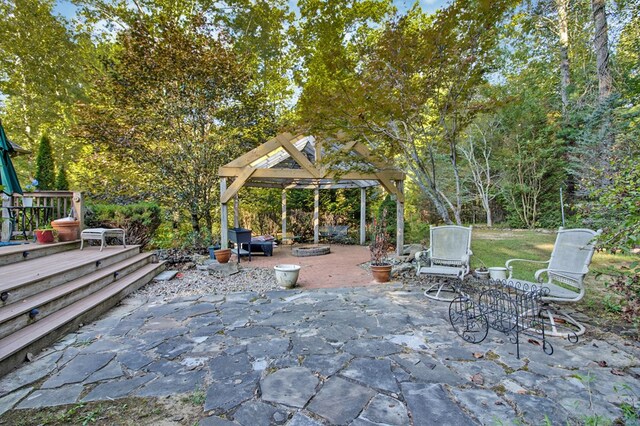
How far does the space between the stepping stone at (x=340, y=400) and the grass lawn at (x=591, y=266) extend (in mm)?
2874

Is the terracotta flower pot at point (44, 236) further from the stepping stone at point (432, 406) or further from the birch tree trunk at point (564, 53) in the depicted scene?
the birch tree trunk at point (564, 53)

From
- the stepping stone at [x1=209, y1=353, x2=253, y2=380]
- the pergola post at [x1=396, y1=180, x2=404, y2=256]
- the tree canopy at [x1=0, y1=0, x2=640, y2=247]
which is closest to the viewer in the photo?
the stepping stone at [x1=209, y1=353, x2=253, y2=380]

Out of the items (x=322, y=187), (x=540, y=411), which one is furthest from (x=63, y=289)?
(x=322, y=187)

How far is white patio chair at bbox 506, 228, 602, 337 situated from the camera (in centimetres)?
318

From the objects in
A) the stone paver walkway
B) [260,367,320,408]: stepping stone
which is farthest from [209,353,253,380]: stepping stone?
[260,367,320,408]: stepping stone

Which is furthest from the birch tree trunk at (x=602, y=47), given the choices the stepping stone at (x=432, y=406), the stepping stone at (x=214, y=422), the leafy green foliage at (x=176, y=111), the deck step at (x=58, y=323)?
the deck step at (x=58, y=323)

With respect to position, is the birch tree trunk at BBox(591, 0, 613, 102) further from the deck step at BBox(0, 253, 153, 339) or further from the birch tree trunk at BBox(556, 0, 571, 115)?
the deck step at BBox(0, 253, 153, 339)

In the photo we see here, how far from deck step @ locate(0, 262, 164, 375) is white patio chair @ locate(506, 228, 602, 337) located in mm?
5121

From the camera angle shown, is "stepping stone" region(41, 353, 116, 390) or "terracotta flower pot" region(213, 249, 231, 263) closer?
"stepping stone" region(41, 353, 116, 390)

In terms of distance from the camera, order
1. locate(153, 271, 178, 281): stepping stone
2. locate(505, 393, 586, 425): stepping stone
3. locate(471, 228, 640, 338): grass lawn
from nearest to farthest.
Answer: locate(505, 393, 586, 425): stepping stone < locate(471, 228, 640, 338): grass lawn < locate(153, 271, 178, 281): stepping stone

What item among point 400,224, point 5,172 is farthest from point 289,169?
point 5,172

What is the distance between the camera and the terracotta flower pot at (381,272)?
18.3ft

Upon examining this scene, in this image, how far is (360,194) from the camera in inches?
461

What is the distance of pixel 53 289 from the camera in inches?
146
